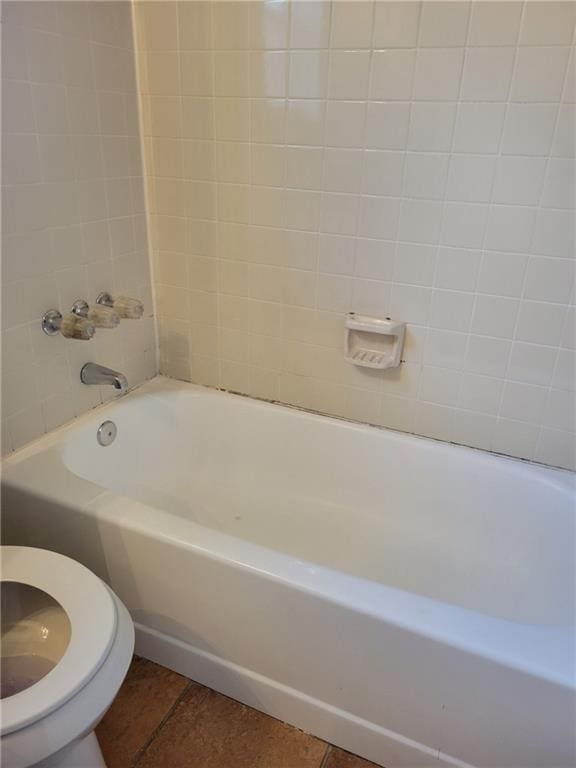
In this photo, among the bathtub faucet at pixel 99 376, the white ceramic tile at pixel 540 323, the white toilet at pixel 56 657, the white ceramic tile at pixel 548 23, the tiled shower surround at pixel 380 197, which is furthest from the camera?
the bathtub faucet at pixel 99 376

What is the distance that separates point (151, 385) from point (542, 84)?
1432 millimetres

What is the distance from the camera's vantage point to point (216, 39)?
1533 mm

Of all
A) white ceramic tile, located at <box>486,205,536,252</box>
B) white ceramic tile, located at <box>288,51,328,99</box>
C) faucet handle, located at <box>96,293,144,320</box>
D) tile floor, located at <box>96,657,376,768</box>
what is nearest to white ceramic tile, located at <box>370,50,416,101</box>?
white ceramic tile, located at <box>288,51,328,99</box>

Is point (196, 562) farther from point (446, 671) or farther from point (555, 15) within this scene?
point (555, 15)

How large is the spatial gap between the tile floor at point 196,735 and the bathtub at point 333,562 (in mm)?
36

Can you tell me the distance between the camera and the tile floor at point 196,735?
129cm

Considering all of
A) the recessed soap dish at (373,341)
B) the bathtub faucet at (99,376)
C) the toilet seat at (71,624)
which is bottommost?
the toilet seat at (71,624)

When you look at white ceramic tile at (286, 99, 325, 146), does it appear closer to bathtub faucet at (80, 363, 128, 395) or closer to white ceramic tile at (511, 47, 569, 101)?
white ceramic tile at (511, 47, 569, 101)

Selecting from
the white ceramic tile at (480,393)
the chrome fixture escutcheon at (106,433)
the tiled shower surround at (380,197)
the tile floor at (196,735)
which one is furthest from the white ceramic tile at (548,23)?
the tile floor at (196,735)

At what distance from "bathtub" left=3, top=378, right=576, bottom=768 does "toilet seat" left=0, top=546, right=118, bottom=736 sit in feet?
0.61

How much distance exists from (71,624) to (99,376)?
2.60 feet

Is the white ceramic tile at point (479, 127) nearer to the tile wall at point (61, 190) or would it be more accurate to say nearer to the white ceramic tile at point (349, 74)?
the white ceramic tile at point (349, 74)

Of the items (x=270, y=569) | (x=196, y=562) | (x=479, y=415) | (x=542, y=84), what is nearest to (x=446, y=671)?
(x=270, y=569)

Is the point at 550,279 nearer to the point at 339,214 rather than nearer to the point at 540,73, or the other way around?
the point at 540,73
